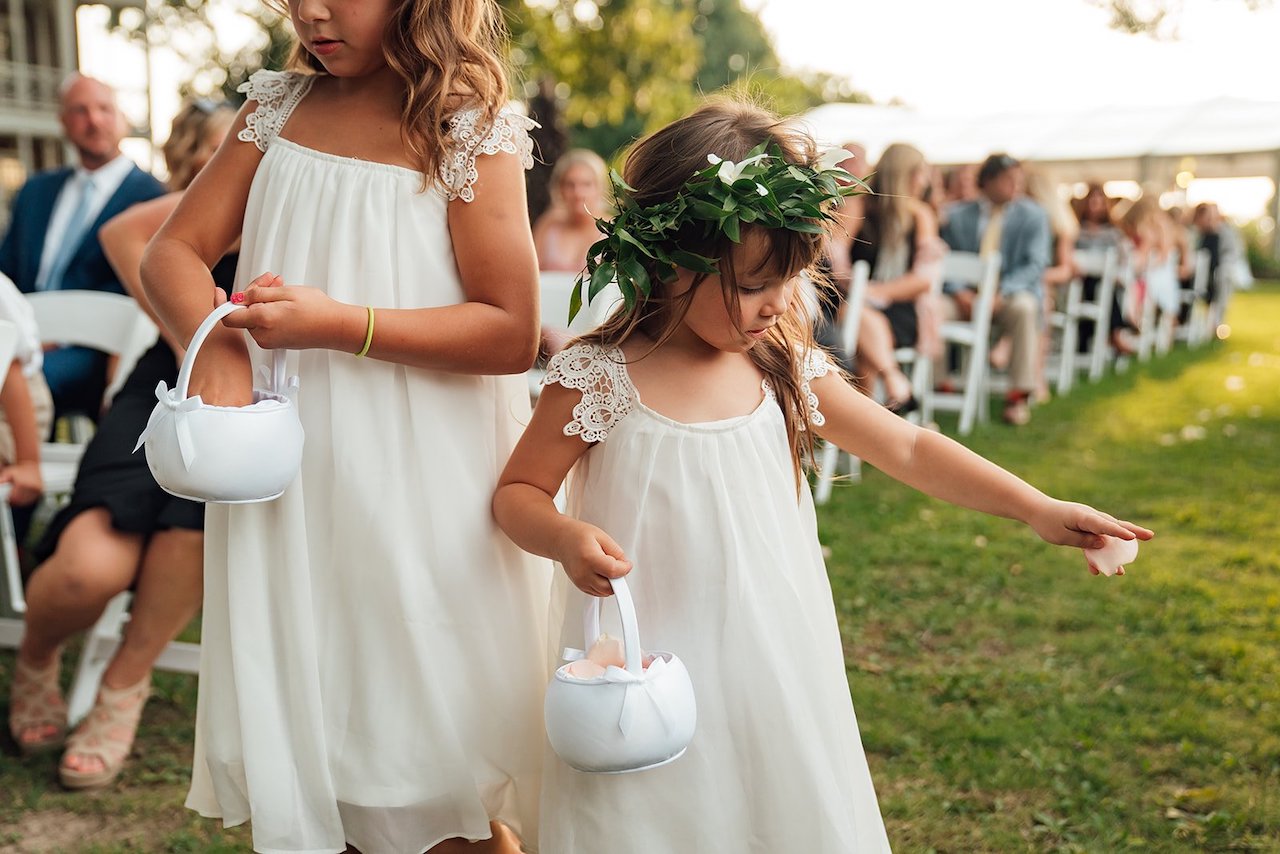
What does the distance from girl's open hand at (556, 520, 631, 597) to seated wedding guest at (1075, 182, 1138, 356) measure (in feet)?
35.9

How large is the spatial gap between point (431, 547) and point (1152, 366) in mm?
11429

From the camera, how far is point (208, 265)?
2047mm

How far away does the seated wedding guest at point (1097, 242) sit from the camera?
11852mm

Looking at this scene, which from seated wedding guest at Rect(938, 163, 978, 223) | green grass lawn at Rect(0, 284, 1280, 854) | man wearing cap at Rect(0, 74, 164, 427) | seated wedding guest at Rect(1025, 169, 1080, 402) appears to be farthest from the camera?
seated wedding guest at Rect(938, 163, 978, 223)

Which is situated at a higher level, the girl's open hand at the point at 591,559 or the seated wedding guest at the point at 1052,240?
the girl's open hand at the point at 591,559

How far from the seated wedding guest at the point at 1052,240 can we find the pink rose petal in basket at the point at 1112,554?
314 inches

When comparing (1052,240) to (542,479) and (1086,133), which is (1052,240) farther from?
(1086,133)

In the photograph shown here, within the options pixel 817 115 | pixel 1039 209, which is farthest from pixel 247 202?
pixel 817 115

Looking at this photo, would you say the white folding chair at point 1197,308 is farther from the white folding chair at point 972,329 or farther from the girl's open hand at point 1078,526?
the girl's open hand at point 1078,526

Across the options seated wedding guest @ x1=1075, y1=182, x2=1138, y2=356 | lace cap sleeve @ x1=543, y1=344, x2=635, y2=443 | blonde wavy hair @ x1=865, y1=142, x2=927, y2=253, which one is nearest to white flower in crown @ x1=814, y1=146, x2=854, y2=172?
lace cap sleeve @ x1=543, y1=344, x2=635, y2=443

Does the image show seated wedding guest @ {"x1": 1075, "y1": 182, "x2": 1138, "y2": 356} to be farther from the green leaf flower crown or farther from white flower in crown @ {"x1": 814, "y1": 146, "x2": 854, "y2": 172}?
the green leaf flower crown

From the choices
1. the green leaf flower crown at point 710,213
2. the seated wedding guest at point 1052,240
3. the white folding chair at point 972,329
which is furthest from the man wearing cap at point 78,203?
Result: the seated wedding guest at point 1052,240

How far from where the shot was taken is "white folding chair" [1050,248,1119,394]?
1054 centimetres

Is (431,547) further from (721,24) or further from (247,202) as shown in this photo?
(721,24)
